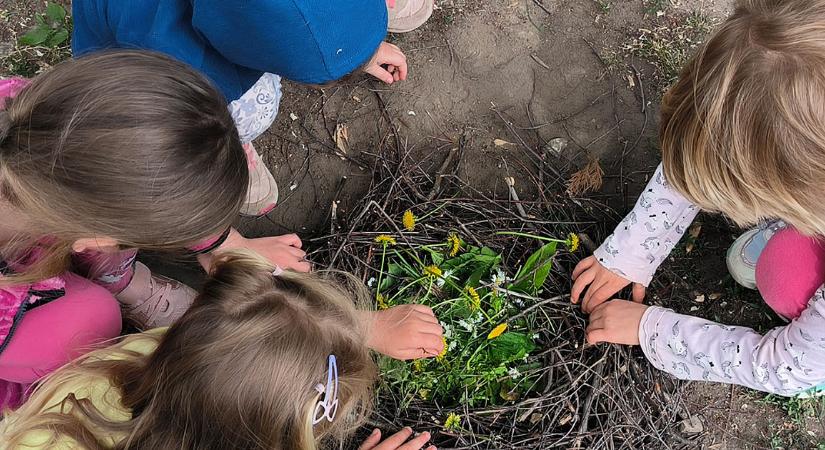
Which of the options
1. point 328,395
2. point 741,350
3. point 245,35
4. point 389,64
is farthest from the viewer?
point 389,64

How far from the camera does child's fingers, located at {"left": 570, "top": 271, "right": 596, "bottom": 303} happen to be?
65.9 inches

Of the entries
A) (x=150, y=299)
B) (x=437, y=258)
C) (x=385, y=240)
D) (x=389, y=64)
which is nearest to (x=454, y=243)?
(x=437, y=258)

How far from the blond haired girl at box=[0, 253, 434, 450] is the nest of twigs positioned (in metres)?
0.41

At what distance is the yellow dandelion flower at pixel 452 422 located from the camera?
5.01 feet

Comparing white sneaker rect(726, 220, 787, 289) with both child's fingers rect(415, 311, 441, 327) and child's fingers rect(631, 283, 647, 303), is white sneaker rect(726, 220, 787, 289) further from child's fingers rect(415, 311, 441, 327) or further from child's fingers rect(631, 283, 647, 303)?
child's fingers rect(415, 311, 441, 327)

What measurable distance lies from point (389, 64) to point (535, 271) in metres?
0.80

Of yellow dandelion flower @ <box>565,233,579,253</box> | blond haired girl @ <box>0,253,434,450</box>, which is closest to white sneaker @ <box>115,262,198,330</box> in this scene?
blond haired girl @ <box>0,253,434,450</box>

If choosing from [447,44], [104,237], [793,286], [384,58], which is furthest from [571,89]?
[104,237]

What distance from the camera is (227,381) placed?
110cm

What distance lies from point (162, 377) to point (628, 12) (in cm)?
177

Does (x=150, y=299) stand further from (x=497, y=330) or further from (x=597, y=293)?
(x=597, y=293)

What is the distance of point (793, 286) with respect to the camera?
4.90ft

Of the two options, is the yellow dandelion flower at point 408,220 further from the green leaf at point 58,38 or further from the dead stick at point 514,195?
the green leaf at point 58,38

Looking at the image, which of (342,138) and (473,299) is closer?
(473,299)
